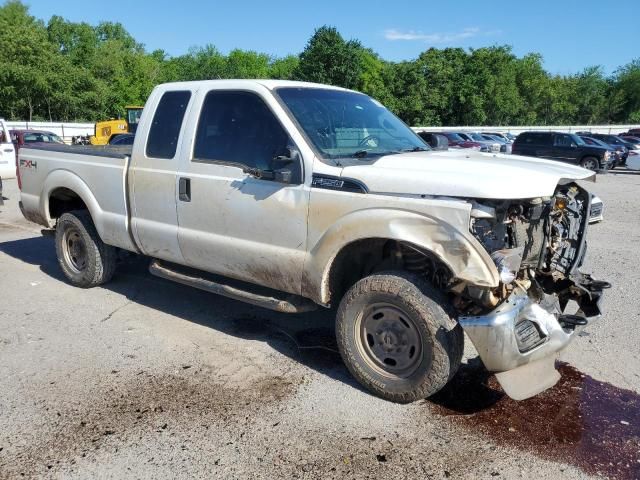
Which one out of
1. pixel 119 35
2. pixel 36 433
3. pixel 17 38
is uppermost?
pixel 119 35

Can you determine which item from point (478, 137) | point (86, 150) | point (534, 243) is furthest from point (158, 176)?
point (478, 137)

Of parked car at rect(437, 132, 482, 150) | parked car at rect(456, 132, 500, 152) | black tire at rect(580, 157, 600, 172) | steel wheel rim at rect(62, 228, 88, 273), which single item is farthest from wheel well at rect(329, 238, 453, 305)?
parked car at rect(456, 132, 500, 152)

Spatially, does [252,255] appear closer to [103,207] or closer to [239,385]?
[239,385]

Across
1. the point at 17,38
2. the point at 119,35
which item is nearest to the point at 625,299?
the point at 17,38

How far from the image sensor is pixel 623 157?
26.3 m

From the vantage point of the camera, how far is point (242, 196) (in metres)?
4.28

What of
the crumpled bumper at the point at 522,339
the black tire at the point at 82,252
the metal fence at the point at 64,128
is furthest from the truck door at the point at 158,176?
the metal fence at the point at 64,128

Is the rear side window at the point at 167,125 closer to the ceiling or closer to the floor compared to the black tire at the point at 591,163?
closer to the ceiling

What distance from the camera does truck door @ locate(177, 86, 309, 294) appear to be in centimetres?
406

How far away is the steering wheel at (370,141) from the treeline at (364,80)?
Answer: 5042 centimetres

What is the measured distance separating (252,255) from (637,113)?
84817 millimetres

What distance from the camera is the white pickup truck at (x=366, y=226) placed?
3.36 metres

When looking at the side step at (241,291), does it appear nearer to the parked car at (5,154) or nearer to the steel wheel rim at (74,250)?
the steel wheel rim at (74,250)

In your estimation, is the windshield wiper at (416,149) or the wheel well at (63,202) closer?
the windshield wiper at (416,149)
